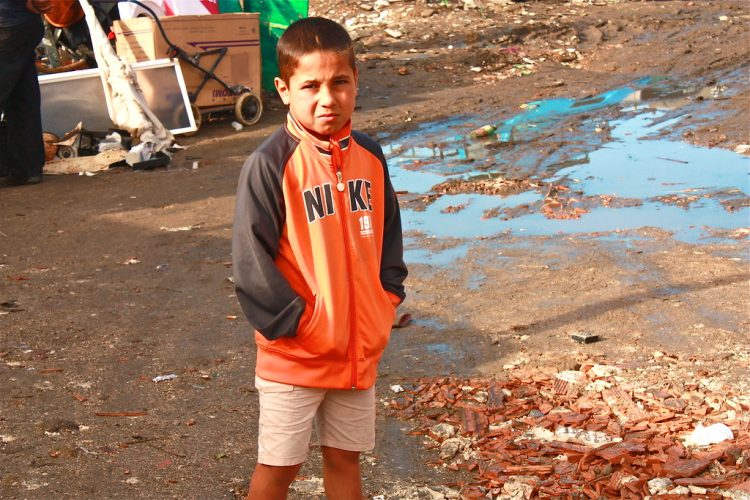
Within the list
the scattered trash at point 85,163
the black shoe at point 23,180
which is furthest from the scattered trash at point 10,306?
the scattered trash at point 85,163

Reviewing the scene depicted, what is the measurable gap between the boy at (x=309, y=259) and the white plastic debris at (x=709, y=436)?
5.81ft

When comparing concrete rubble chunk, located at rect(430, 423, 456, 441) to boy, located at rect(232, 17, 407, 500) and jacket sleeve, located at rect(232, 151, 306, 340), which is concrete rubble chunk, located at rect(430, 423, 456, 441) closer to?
boy, located at rect(232, 17, 407, 500)

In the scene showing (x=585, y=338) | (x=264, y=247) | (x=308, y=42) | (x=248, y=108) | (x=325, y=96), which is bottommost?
(x=248, y=108)

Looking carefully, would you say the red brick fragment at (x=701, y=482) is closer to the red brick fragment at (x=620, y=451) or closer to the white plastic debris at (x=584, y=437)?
the red brick fragment at (x=620, y=451)

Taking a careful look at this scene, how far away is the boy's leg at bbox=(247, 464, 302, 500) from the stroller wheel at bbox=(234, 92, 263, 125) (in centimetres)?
1048

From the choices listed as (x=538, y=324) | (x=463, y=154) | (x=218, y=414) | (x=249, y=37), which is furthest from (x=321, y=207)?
(x=249, y=37)

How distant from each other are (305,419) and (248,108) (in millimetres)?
10754

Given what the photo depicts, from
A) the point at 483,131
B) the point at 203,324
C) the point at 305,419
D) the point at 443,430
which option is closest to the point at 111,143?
the point at 483,131

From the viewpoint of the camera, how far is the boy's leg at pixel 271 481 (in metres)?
2.96

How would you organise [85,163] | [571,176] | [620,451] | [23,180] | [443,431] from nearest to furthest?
[620,451], [443,431], [571,176], [23,180], [85,163]

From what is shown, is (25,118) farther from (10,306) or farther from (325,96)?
(325,96)

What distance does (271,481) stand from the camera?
117 inches

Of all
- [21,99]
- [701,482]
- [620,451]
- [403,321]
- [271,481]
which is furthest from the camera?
[21,99]

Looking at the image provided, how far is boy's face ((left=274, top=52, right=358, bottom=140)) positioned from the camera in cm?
284
